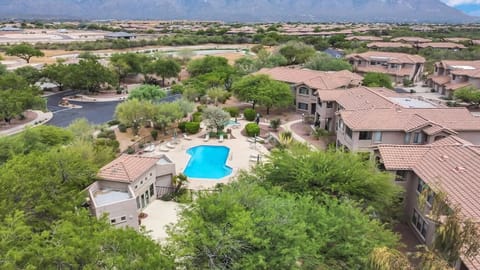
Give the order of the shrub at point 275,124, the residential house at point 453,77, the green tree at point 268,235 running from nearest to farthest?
the green tree at point 268,235
the shrub at point 275,124
the residential house at point 453,77

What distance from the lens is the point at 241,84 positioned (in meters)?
51.8

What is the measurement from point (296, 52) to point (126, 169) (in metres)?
69.8

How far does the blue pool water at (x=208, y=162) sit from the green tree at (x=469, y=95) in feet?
122

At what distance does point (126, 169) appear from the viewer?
2509cm

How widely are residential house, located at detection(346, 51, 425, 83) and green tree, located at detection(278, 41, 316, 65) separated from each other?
1374 centimetres

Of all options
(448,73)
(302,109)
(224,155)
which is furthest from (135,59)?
(448,73)

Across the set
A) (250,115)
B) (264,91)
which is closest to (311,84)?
(264,91)

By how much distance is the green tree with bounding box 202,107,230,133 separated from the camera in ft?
139

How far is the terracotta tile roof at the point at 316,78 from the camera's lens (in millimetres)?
49769

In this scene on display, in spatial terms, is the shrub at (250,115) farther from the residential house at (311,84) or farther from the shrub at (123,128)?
the shrub at (123,128)

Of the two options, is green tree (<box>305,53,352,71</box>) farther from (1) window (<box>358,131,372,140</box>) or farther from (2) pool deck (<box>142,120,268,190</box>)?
(1) window (<box>358,131,372,140</box>)

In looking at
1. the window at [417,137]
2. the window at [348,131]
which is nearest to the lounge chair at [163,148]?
the window at [348,131]

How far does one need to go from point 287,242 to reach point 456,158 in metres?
14.1

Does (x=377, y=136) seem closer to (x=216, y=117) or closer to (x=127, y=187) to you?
(x=216, y=117)
